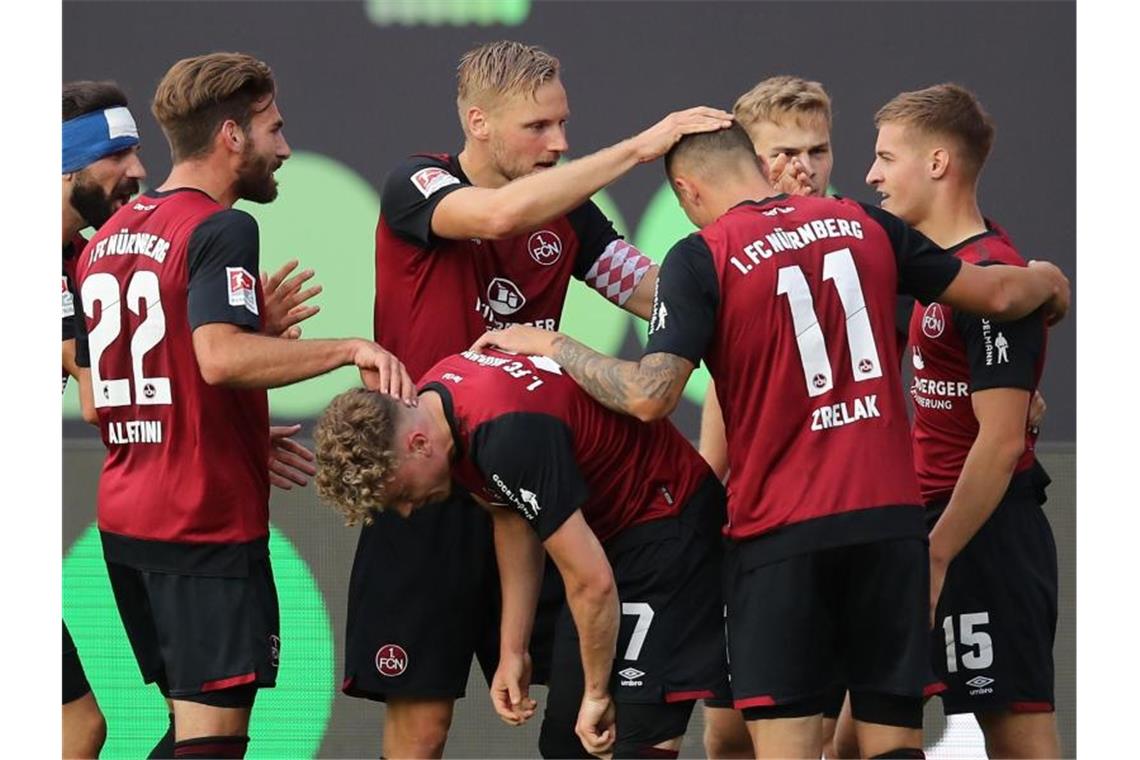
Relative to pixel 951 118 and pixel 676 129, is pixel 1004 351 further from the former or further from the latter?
pixel 676 129

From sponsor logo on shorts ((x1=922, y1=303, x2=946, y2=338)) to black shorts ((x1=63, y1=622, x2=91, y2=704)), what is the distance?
259 centimetres

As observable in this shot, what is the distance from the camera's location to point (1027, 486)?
15.5 ft

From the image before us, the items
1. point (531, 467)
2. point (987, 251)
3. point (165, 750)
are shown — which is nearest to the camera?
point (531, 467)

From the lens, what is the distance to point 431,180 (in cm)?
445

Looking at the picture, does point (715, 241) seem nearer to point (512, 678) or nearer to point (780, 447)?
point (780, 447)

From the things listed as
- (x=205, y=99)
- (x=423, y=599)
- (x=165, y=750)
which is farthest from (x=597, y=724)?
(x=205, y=99)

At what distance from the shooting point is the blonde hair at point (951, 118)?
4.73 m

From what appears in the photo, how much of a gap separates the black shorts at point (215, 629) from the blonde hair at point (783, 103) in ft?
6.47

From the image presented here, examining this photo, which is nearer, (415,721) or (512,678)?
(512,678)

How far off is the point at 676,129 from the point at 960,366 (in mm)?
1119

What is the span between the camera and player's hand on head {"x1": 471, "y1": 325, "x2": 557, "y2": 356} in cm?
402

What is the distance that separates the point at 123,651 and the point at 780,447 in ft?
10.3

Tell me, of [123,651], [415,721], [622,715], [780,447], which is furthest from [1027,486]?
[123,651]

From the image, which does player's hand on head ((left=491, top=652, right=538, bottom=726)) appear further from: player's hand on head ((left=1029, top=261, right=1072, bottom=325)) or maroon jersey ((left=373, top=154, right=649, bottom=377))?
player's hand on head ((left=1029, top=261, right=1072, bottom=325))
